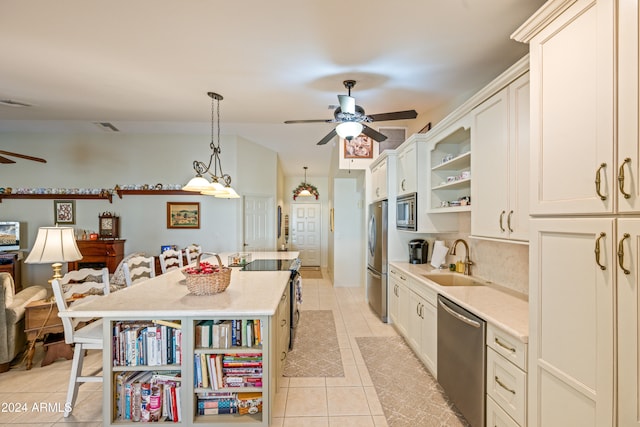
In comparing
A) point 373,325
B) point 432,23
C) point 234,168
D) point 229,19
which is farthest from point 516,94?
point 234,168

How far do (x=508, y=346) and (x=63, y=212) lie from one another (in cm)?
708

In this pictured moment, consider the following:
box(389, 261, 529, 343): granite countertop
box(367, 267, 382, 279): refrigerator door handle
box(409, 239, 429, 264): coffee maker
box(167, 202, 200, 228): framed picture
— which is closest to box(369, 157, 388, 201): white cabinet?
box(409, 239, 429, 264): coffee maker

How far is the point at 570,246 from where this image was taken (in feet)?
3.87

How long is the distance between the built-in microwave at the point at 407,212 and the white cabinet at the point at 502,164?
40.6 inches

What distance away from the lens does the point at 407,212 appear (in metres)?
3.51

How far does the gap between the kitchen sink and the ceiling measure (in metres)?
1.88

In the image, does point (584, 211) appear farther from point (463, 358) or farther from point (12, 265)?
point (12, 265)

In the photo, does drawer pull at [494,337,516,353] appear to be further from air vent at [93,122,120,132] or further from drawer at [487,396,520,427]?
air vent at [93,122,120,132]

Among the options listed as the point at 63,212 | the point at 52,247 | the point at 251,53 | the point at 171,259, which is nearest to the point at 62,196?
the point at 63,212

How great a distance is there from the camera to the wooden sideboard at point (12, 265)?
5.00 metres

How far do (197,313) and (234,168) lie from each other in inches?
174

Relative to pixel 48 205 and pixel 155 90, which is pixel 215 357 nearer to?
pixel 155 90

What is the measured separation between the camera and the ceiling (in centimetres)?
199

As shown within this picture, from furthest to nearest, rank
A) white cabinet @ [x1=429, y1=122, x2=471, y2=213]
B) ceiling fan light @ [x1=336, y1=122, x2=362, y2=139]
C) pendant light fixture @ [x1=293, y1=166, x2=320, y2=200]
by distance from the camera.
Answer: pendant light fixture @ [x1=293, y1=166, x2=320, y2=200]
white cabinet @ [x1=429, y1=122, x2=471, y2=213]
ceiling fan light @ [x1=336, y1=122, x2=362, y2=139]
